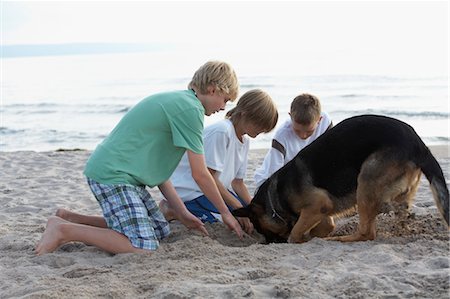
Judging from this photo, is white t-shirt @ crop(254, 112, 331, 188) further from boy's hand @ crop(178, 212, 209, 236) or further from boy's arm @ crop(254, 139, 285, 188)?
boy's hand @ crop(178, 212, 209, 236)

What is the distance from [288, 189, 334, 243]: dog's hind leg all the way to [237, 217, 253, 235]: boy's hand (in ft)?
1.66

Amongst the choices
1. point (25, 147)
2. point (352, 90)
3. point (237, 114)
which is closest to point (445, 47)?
point (352, 90)

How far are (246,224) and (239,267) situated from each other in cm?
136

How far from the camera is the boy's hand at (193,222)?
528 centimetres

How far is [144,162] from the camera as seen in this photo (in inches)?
195

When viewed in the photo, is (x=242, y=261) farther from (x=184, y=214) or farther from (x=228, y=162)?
(x=228, y=162)

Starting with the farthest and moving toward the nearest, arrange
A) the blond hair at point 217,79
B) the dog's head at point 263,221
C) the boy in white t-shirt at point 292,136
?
the boy in white t-shirt at point 292,136 < the dog's head at point 263,221 < the blond hair at point 217,79

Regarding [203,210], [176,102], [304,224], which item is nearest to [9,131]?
[203,210]

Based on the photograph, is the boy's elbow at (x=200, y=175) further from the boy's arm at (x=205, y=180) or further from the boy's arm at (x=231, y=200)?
the boy's arm at (x=231, y=200)

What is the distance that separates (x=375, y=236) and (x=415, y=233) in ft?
1.22

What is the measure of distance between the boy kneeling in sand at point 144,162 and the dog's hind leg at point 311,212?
46 centimetres

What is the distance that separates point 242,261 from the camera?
14.2 feet

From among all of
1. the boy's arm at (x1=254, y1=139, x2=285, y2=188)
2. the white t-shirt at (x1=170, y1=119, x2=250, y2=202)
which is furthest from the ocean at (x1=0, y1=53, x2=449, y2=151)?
the white t-shirt at (x1=170, y1=119, x2=250, y2=202)

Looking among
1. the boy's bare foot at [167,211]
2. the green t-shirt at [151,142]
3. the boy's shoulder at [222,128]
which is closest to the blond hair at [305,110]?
the boy's shoulder at [222,128]
